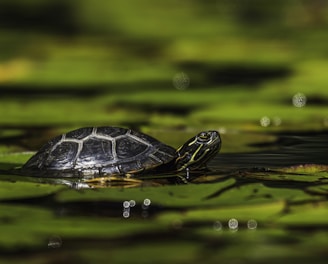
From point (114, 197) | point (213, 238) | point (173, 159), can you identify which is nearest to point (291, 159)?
point (173, 159)

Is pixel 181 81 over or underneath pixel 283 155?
over

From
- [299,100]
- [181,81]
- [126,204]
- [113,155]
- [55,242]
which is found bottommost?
[55,242]

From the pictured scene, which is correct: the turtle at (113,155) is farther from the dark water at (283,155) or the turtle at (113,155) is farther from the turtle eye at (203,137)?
the dark water at (283,155)

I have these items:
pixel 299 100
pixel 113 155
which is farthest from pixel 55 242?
pixel 299 100

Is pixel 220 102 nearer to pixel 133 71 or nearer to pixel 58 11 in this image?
pixel 133 71

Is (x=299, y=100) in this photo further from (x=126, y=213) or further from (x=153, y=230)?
(x=153, y=230)

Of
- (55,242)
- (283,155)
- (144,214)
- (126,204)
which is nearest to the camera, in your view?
(55,242)

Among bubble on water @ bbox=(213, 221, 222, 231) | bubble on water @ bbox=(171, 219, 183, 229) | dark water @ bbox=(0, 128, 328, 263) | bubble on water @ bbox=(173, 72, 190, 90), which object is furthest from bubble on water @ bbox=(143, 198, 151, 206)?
bubble on water @ bbox=(173, 72, 190, 90)

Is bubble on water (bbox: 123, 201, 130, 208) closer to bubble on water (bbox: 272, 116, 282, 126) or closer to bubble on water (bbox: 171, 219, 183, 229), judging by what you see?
bubble on water (bbox: 171, 219, 183, 229)

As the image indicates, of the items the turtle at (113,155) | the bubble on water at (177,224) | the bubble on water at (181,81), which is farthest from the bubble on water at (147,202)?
the bubble on water at (181,81)
